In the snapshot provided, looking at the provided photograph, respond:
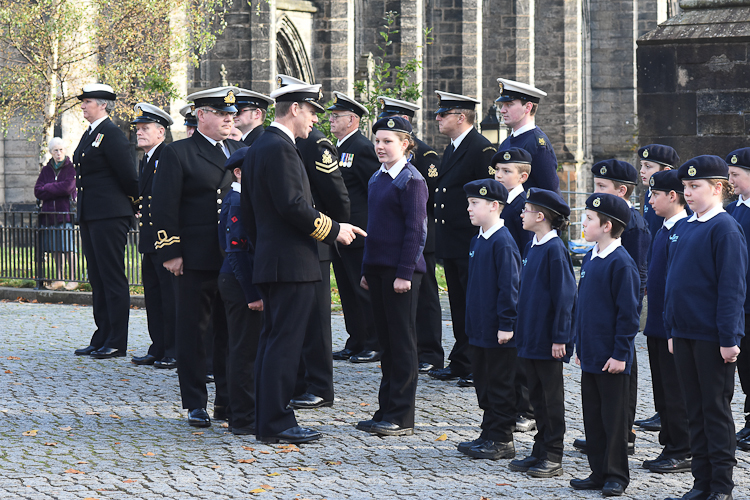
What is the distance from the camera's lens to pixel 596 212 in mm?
5605

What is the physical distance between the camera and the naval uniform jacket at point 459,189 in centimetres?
840

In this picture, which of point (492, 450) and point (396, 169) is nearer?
point (492, 450)

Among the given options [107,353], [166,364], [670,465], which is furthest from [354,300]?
[670,465]

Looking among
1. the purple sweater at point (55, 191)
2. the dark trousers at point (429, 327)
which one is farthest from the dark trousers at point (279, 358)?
the purple sweater at point (55, 191)

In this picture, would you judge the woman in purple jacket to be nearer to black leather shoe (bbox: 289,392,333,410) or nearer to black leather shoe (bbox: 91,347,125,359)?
black leather shoe (bbox: 91,347,125,359)

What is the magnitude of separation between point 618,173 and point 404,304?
1637mm

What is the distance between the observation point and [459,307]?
8.66 meters

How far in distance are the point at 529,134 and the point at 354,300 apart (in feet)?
8.64

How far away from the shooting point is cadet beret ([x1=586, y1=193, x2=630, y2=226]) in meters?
5.58

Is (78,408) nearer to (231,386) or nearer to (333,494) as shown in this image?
(231,386)

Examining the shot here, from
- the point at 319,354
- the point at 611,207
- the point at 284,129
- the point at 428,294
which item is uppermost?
the point at 284,129

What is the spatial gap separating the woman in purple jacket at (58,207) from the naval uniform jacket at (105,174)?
15.2ft

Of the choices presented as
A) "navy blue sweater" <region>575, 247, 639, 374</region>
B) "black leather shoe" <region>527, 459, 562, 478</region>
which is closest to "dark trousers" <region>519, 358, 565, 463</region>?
"black leather shoe" <region>527, 459, 562, 478</region>

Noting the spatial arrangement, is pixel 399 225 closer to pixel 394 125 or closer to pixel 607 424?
pixel 394 125
